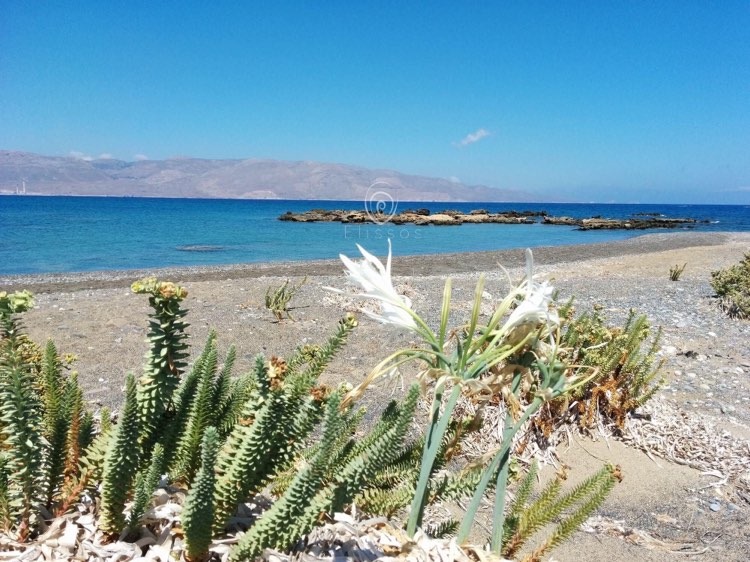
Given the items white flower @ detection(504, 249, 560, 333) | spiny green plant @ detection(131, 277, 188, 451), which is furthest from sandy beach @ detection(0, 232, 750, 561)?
spiny green plant @ detection(131, 277, 188, 451)

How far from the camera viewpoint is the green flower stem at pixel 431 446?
1322 mm

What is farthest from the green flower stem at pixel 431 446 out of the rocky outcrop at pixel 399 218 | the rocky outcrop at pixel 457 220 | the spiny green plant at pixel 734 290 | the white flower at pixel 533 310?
the rocky outcrop at pixel 399 218

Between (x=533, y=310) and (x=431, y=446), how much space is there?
0.39m

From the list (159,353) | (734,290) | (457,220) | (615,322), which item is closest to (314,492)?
(159,353)

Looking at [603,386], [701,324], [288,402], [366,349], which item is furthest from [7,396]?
[701,324]

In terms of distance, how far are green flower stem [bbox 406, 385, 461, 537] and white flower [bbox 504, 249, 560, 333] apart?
0.22m

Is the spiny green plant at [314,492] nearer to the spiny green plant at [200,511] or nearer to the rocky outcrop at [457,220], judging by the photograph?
the spiny green plant at [200,511]

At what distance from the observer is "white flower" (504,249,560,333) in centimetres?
135

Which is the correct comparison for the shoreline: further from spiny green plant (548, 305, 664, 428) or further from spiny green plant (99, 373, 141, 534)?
spiny green plant (99, 373, 141, 534)

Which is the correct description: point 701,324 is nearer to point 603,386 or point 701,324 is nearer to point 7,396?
point 603,386

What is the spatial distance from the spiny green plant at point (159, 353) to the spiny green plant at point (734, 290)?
8.77 m

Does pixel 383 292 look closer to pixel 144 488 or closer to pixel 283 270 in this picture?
pixel 144 488

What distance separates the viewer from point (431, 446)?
1.36 metres

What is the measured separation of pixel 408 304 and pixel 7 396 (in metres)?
0.99
